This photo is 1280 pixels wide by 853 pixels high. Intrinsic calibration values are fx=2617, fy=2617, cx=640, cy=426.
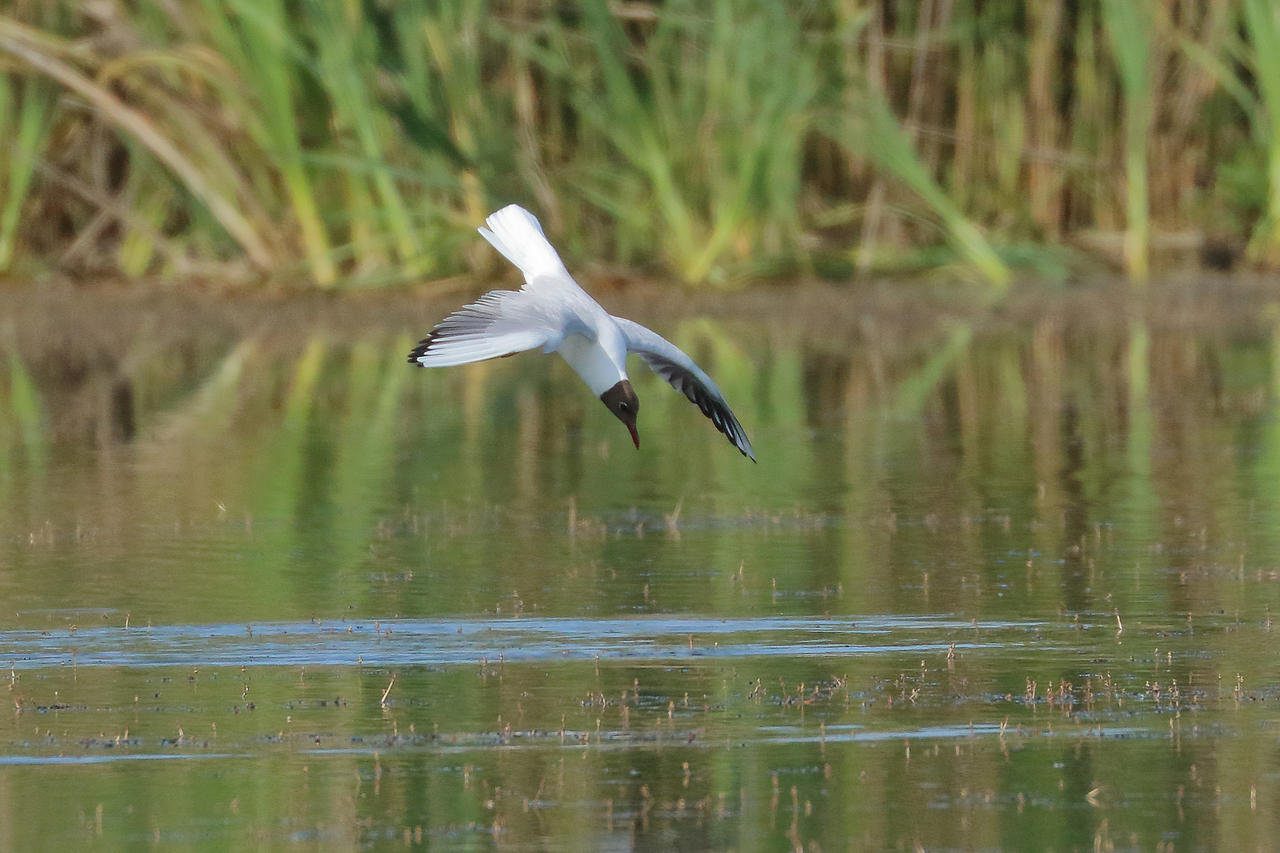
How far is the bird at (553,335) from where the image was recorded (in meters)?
6.73

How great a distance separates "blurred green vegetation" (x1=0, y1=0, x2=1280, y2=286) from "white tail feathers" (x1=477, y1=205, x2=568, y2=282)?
8200 mm

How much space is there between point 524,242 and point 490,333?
50.1 inches

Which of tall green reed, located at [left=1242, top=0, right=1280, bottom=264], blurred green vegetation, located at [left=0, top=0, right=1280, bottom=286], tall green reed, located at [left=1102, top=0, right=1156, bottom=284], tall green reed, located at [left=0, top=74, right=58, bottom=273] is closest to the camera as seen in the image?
blurred green vegetation, located at [left=0, top=0, right=1280, bottom=286]

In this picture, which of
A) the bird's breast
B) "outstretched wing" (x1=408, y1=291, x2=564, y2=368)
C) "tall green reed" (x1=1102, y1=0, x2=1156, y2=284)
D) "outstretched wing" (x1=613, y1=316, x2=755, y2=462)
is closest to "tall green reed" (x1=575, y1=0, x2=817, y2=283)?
"tall green reed" (x1=1102, y1=0, x2=1156, y2=284)

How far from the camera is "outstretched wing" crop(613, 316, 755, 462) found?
775cm

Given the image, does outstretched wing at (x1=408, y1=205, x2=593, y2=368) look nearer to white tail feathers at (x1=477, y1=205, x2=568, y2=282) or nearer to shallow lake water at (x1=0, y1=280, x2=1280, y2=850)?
white tail feathers at (x1=477, y1=205, x2=568, y2=282)

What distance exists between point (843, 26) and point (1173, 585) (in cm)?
1082

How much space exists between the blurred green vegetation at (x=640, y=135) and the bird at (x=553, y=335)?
8.32 meters

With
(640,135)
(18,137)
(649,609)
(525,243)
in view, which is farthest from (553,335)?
(18,137)

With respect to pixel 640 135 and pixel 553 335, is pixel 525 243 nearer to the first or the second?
pixel 553 335

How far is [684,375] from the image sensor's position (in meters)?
8.03

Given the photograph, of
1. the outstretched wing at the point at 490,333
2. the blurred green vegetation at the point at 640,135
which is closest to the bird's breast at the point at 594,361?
the outstretched wing at the point at 490,333

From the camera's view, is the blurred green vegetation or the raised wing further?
the blurred green vegetation

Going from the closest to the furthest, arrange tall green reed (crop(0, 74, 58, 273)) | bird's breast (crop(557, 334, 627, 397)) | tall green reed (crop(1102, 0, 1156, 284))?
1. bird's breast (crop(557, 334, 627, 397))
2. tall green reed (crop(1102, 0, 1156, 284))
3. tall green reed (crop(0, 74, 58, 273))
